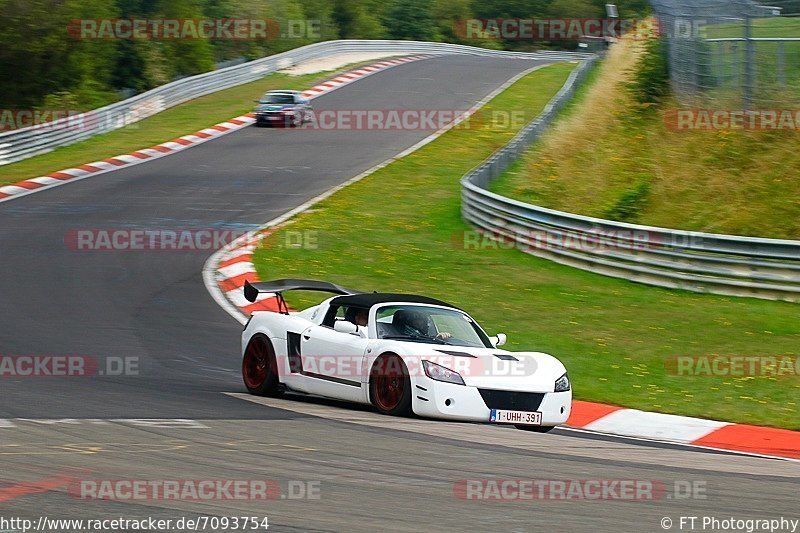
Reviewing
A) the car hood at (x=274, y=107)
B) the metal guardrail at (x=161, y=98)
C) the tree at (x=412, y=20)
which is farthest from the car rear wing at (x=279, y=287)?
the tree at (x=412, y=20)

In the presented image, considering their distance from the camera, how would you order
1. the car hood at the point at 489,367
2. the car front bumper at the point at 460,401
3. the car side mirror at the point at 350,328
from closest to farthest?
the car front bumper at the point at 460,401
the car hood at the point at 489,367
the car side mirror at the point at 350,328

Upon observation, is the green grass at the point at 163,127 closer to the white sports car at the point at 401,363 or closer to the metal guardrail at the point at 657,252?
the metal guardrail at the point at 657,252

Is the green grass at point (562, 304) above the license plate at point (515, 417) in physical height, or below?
below

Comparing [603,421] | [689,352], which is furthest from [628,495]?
[689,352]

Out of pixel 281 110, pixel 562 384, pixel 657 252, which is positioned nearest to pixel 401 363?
pixel 562 384

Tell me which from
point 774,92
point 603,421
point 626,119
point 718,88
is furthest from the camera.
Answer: point 626,119

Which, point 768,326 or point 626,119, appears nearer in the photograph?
point 768,326

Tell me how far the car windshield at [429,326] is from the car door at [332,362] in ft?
1.00

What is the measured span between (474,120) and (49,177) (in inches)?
587

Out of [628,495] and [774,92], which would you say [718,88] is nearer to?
[774,92]

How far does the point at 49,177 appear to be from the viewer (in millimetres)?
28500

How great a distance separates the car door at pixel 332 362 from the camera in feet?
34.6

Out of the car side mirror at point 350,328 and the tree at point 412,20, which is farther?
the tree at point 412,20

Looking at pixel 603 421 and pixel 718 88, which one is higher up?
Answer: pixel 718 88
